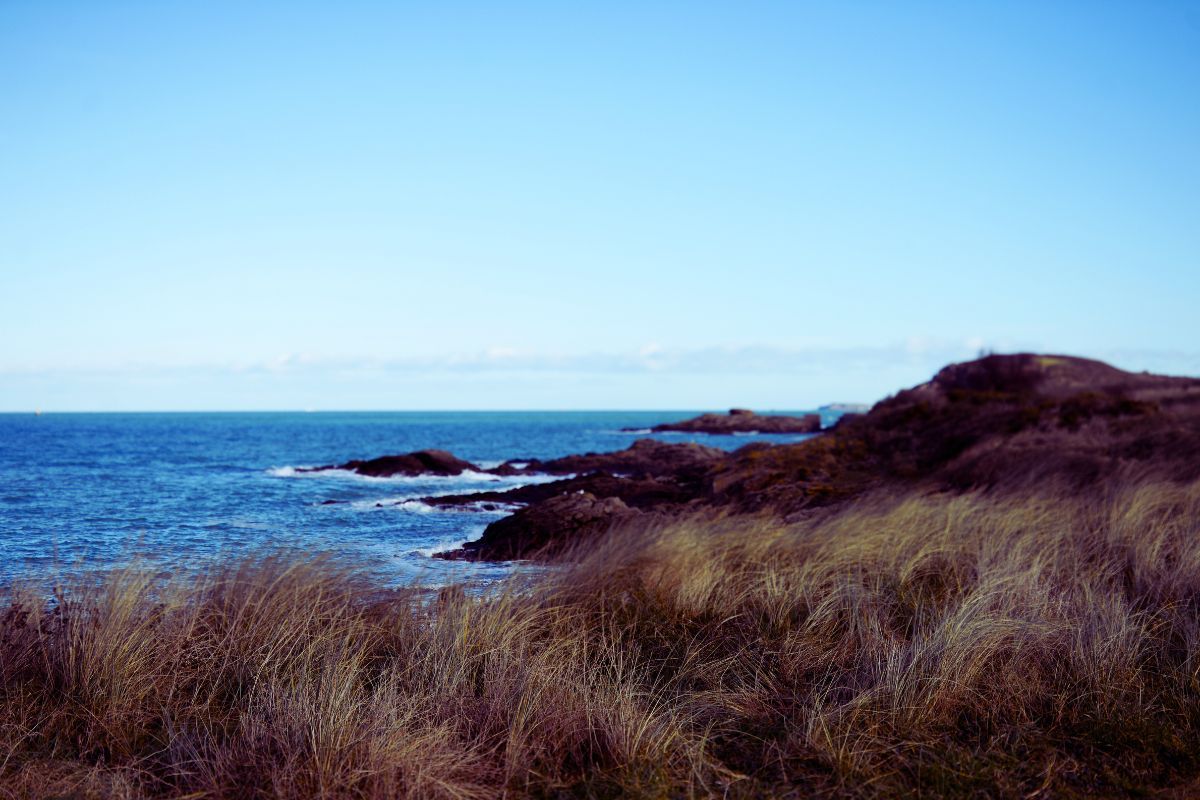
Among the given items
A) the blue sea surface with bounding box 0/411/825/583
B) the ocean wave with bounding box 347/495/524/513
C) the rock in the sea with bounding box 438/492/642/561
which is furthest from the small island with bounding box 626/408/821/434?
the rock in the sea with bounding box 438/492/642/561

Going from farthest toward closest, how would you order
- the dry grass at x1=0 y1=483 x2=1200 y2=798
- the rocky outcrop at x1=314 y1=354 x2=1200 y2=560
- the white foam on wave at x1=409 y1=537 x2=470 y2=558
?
the rocky outcrop at x1=314 y1=354 x2=1200 y2=560
the white foam on wave at x1=409 y1=537 x2=470 y2=558
the dry grass at x1=0 y1=483 x2=1200 y2=798

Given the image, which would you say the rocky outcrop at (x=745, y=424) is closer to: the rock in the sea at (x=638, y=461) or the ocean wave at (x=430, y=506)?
the rock in the sea at (x=638, y=461)

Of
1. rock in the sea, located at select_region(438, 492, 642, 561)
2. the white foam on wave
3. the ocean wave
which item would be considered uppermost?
rock in the sea, located at select_region(438, 492, 642, 561)

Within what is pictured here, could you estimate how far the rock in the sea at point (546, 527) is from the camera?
609 inches

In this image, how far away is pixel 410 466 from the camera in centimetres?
3991

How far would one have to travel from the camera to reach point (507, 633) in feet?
21.6

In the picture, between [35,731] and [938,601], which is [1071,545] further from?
[35,731]

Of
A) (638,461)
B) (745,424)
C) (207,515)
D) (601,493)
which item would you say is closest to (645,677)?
Answer: (207,515)

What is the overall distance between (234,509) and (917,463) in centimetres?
1850


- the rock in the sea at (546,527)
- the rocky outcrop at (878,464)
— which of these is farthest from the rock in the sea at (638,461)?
the rock in the sea at (546,527)

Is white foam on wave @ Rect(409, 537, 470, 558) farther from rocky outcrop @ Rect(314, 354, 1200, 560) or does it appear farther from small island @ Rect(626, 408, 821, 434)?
small island @ Rect(626, 408, 821, 434)

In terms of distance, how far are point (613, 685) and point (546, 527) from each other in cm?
1128

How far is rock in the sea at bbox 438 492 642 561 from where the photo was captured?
50.8ft

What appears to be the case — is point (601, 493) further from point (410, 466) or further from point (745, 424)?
point (745, 424)
